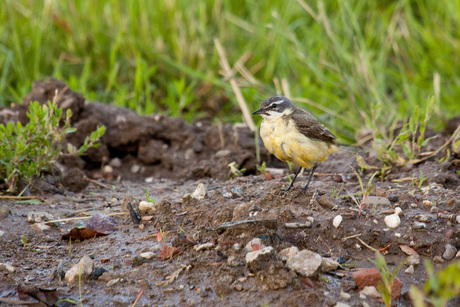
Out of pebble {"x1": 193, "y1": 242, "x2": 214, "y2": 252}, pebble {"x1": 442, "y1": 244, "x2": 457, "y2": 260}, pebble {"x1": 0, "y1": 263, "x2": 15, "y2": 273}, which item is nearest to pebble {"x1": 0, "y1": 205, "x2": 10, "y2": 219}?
pebble {"x1": 0, "y1": 263, "x2": 15, "y2": 273}

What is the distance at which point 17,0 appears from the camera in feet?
27.0

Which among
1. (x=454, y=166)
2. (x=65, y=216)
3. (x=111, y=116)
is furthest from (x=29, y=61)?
(x=454, y=166)

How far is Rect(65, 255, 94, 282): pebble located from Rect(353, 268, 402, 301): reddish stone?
1671 millimetres

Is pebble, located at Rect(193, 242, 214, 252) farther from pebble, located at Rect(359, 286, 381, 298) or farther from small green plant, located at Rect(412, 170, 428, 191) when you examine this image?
small green plant, located at Rect(412, 170, 428, 191)

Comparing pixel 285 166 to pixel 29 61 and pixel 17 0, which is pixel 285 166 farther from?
pixel 17 0

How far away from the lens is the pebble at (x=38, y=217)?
14.8 feet

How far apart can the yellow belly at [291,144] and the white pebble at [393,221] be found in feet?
3.13

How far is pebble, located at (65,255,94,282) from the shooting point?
3662 mm

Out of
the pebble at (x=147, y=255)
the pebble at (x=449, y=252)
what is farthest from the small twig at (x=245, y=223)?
the pebble at (x=449, y=252)

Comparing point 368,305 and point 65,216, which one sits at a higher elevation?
point 368,305

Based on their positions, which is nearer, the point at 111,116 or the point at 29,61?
the point at 111,116

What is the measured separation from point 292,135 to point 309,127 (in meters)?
0.28

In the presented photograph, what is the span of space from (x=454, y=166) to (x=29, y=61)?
5.72 m

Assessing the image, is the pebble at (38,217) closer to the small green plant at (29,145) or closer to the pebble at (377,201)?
the small green plant at (29,145)
